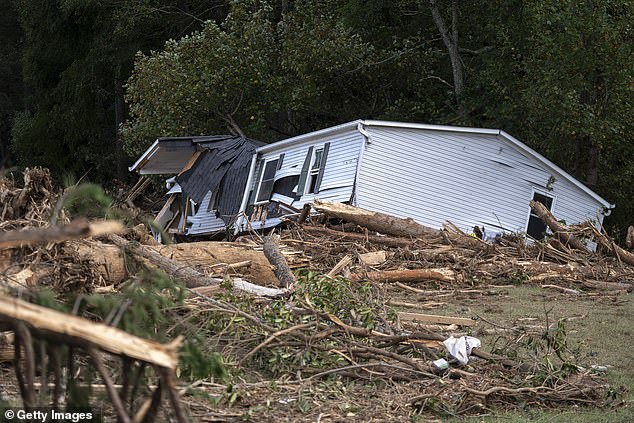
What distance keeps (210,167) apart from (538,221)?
8797mm

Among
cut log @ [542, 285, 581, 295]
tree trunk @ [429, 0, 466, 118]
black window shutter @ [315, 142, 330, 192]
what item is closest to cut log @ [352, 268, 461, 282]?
cut log @ [542, 285, 581, 295]

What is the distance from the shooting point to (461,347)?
7820 mm

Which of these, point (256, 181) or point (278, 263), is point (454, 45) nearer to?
point (256, 181)

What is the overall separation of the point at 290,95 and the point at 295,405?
2485 centimetres

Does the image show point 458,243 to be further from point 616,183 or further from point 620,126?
point 616,183

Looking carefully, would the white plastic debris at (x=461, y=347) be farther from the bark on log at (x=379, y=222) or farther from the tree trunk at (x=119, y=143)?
the tree trunk at (x=119, y=143)

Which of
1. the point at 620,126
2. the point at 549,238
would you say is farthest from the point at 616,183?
the point at 549,238

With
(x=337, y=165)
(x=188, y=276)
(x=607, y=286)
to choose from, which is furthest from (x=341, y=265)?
(x=337, y=165)

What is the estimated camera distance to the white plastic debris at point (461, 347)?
7750 millimetres

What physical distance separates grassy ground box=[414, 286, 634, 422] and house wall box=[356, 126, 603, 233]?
288 inches

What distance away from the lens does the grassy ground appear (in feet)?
23.4

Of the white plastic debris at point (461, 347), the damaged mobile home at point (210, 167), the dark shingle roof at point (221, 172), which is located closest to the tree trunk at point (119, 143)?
the damaged mobile home at point (210, 167)

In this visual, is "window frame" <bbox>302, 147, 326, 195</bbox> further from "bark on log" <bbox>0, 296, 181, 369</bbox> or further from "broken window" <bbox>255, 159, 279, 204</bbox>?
"bark on log" <bbox>0, 296, 181, 369</bbox>

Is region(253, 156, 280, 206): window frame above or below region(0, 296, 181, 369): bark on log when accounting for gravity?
below
